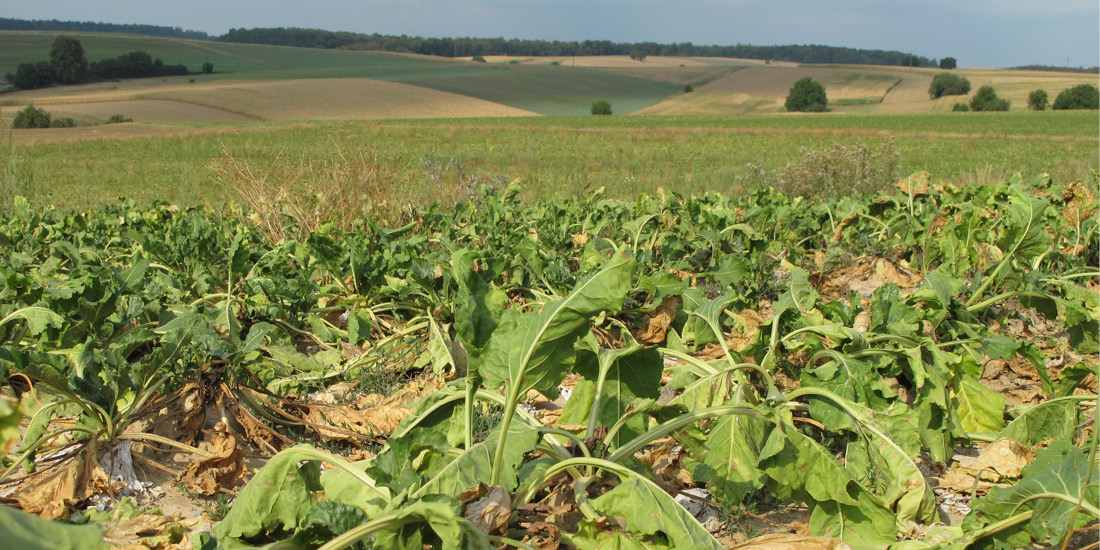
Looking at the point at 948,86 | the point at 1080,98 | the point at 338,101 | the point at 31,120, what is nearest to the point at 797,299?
the point at 31,120

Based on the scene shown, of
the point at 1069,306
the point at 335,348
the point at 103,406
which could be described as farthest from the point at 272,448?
the point at 1069,306

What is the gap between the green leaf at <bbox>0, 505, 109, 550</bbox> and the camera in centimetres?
73

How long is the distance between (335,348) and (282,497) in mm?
1927

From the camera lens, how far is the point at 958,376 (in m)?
2.87

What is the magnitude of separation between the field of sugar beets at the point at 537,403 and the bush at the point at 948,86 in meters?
85.1

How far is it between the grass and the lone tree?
23.3 metres

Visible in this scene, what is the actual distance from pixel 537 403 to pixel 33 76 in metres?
88.3

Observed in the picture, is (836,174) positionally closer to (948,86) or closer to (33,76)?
(948,86)

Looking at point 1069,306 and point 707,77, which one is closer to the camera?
point 1069,306

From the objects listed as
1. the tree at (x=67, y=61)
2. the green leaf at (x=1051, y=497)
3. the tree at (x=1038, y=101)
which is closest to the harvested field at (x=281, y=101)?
the tree at (x=67, y=61)

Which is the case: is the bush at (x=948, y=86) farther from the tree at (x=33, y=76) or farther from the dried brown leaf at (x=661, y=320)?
the tree at (x=33, y=76)

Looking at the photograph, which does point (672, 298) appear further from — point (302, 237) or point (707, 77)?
point (707, 77)

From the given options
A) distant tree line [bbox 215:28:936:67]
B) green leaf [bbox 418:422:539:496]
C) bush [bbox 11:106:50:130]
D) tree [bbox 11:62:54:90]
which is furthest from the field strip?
distant tree line [bbox 215:28:936:67]

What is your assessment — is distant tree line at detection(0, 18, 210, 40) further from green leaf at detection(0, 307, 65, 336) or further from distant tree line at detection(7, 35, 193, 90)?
green leaf at detection(0, 307, 65, 336)
